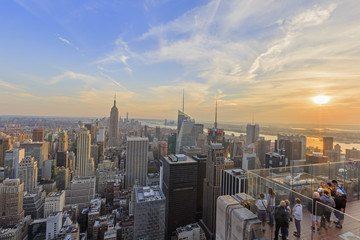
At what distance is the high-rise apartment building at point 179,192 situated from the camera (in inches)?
882

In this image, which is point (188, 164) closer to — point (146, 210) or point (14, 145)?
point (146, 210)

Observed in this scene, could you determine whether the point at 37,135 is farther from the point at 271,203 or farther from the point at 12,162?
the point at 271,203

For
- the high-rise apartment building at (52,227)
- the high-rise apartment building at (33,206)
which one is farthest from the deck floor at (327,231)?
the high-rise apartment building at (33,206)

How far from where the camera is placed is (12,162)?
24.0m

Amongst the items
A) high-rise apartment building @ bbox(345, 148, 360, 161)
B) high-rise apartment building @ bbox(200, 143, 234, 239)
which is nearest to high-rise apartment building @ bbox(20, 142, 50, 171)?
high-rise apartment building @ bbox(200, 143, 234, 239)

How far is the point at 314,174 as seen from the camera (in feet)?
11.2

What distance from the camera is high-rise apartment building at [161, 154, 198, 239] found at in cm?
2241

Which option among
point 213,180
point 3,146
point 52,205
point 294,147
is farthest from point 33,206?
point 294,147

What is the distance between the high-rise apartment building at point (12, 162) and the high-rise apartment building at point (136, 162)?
16629 millimetres

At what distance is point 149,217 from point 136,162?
1926 cm

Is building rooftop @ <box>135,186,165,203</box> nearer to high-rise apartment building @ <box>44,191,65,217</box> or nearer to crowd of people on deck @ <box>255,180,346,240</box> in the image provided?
high-rise apartment building @ <box>44,191,65,217</box>

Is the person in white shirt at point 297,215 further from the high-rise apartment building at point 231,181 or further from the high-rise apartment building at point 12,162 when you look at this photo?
the high-rise apartment building at point 12,162

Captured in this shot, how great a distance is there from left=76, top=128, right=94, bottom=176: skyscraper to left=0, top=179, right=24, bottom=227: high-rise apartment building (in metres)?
14.7

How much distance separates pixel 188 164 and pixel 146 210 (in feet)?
32.2
